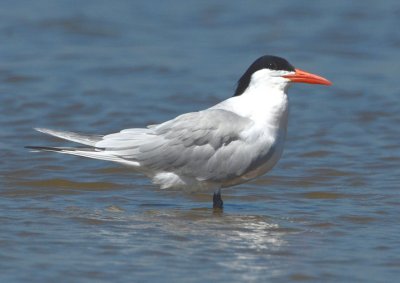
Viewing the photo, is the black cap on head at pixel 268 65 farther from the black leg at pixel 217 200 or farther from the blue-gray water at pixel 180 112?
the blue-gray water at pixel 180 112

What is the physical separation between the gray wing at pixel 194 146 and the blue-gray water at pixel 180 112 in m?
0.31

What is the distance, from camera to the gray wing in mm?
7570

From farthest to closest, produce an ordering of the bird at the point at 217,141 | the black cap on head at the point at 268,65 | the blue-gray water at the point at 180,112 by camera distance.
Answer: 1. the black cap on head at the point at 268,65
2. the bird at the point at 217,141
3. the blue-gray water at the point at 180,112

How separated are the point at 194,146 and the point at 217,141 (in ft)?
0.54

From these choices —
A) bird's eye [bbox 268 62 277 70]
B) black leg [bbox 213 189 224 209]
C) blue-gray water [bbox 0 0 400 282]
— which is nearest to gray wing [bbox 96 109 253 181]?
black leg [bbox 213 189 224 209]

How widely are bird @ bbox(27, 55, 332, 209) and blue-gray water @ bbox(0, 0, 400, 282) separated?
0.91 feet

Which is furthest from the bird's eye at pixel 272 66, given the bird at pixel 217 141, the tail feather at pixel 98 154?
the tail feather at pixel 98 154

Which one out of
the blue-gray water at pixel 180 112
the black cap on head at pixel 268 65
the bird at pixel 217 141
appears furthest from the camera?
the black cap on head at pixel 268 65

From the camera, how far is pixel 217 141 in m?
7.61

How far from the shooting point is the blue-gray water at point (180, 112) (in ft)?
21.0

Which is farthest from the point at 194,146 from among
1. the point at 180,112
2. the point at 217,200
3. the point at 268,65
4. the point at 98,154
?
the point at 180,112

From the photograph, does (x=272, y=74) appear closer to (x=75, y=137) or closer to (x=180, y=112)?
(x=75, y=137)

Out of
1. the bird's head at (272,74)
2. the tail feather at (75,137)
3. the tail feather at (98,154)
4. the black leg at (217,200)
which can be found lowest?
the black leg at (217,200)

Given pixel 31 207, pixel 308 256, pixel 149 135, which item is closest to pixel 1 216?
pixel 31 207
